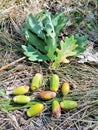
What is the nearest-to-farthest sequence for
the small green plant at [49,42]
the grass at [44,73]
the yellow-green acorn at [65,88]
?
the grass at [44,73] → the yellow-green acorn at [65,88] → the small green plant at [49,42]

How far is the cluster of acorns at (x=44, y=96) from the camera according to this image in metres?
1.68

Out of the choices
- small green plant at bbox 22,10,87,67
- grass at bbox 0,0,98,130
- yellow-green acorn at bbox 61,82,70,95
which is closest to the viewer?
grass at bbox 0,0,98,130

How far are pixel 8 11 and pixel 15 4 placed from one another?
0.10m

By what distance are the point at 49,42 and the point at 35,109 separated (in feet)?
1.39

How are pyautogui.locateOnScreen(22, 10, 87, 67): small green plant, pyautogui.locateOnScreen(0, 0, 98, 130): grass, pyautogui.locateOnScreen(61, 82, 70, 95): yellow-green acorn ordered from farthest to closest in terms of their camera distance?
pyautogui.locateOnScreen(22, 10, 87, 67): small green plant → pyautogui.locateOnScreen(61, 82, 70, 95): yellow-green acorn → pyautogui.locateOnScreen(0, 0, 98, 130): grass

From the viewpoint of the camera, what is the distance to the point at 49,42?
1920mm

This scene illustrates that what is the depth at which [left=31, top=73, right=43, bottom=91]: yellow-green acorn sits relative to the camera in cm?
179

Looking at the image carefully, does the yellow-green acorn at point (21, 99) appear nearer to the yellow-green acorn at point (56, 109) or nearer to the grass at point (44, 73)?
the grass at point (44, 73)

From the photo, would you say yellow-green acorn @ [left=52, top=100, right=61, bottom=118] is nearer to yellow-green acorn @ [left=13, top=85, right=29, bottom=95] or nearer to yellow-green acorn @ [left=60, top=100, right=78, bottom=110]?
yellow-green acorn @ [left=60, top=100, right=78, bottom=110]

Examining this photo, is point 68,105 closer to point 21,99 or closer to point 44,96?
point 44,96

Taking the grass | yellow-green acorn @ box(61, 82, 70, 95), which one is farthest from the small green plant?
yellow-green acorn @ box(61, 82, 70, 95)

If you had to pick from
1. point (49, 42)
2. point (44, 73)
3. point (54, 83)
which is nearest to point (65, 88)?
point (54, 83)

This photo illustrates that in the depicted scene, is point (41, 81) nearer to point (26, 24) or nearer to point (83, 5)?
point (26, 24)

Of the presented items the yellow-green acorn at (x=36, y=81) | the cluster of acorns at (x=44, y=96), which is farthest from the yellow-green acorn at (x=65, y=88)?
the yellow-green acorn at (x=36, y=81)
